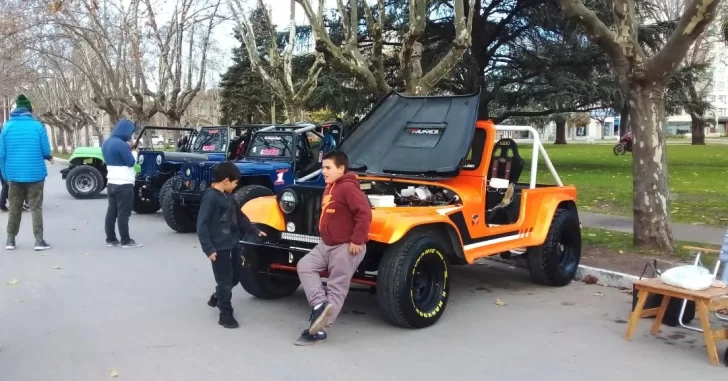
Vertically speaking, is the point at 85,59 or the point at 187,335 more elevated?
the point at 85,59

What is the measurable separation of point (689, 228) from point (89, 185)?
13763mm

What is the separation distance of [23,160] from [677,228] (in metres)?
9.79

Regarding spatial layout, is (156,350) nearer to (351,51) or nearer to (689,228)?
(689,228)

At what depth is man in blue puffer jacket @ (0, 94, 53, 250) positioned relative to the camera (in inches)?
376

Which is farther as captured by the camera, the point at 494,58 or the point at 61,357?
the point at 494,58

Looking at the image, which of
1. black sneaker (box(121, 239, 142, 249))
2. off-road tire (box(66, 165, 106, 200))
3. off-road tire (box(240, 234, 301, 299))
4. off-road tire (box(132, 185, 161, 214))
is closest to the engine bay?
off-road tire (box(240, 234, 301, 299))

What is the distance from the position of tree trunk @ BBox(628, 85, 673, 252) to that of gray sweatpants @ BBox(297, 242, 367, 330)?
4.84m

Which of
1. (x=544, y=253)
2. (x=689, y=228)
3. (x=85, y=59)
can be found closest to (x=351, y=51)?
(x=689, y=228)

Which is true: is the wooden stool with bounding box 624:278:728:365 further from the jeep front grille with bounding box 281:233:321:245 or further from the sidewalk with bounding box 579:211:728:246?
the sidewalk with bounding box 579:211:728:246

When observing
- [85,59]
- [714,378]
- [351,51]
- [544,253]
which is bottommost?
[714,378]

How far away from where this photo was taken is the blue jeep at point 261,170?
11438 mm

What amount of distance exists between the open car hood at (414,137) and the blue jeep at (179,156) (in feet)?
18.5

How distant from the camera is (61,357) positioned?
17.2ft

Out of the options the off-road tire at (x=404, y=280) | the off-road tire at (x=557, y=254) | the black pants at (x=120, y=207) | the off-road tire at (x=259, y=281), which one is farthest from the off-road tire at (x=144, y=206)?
the off-road tire at (x=404, y=280)
